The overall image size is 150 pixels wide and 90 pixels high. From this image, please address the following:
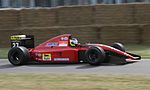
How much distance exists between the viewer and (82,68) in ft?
39.4

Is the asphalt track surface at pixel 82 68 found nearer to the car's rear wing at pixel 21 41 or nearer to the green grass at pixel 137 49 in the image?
the car's rear wing at pixel 21 41

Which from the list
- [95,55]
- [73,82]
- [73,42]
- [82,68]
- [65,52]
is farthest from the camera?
[73,42]

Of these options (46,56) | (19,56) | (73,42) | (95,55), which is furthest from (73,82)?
(19,56)

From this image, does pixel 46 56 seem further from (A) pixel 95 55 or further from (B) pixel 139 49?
(B) pixel 139 49

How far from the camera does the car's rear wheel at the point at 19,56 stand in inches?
525

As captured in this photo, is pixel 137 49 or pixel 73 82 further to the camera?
pixel 137 49

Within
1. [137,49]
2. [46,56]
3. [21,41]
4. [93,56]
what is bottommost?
[137,49]

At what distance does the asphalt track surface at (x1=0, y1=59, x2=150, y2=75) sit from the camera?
1113 centimetres

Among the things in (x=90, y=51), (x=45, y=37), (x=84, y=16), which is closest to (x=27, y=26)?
(x=45, y=37)

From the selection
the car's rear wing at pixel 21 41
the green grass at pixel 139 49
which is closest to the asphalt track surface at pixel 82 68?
the car's rear wing at pixel 21 41

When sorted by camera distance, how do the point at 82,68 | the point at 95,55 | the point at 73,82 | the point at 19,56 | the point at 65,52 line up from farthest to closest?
the point at 19,56 < the point at 65,52 < the point at 95,55 < the point at 82,68 < the point at 73,82

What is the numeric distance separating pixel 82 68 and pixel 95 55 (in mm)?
575

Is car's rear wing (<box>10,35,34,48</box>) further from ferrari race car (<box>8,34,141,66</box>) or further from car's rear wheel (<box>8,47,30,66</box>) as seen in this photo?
car's rear wheel (<box>8,47,30,66</box>)

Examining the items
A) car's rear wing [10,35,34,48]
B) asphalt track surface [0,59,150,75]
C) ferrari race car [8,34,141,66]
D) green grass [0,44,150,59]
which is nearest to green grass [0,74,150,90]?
asphalt track surface [0,59,150,75]
